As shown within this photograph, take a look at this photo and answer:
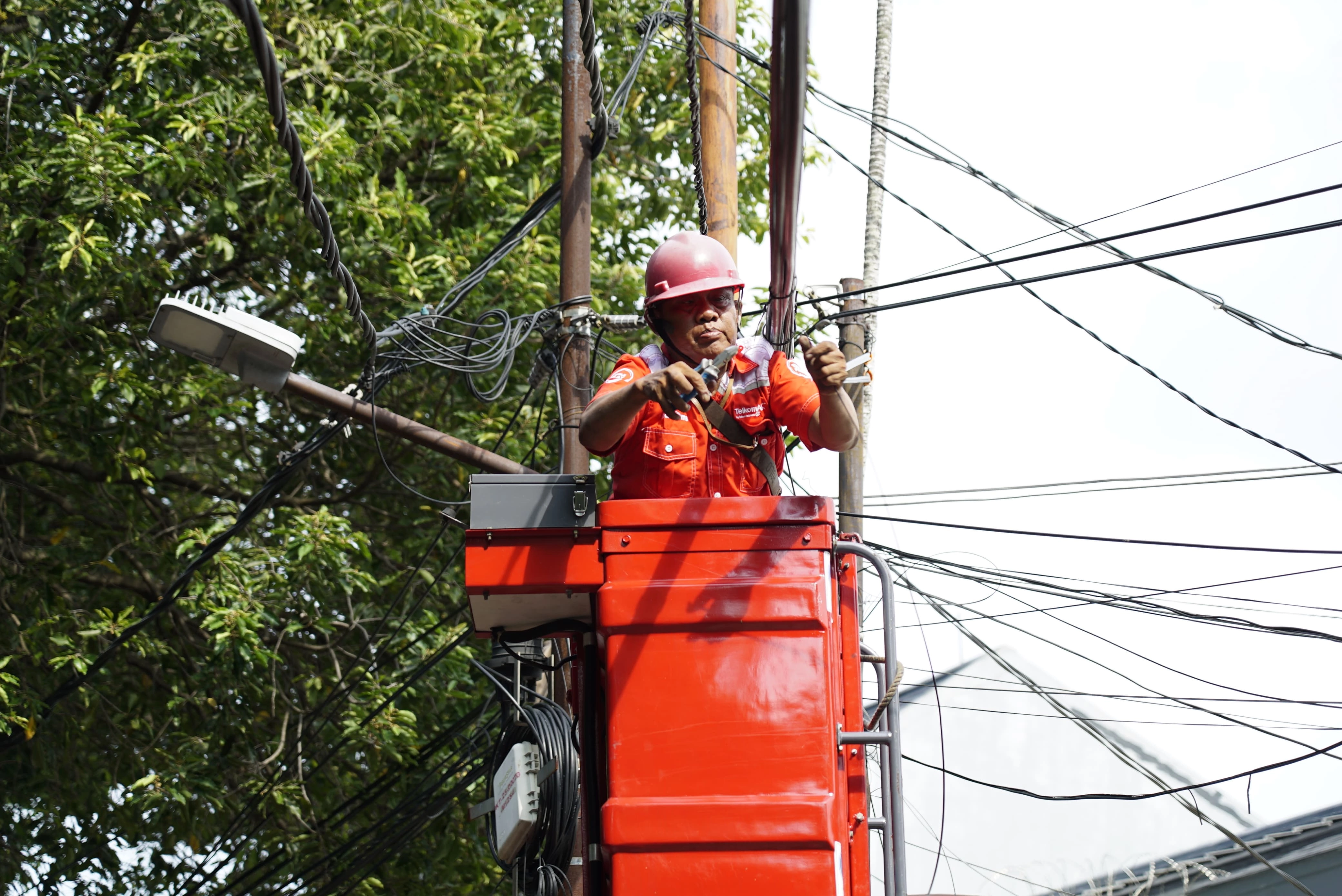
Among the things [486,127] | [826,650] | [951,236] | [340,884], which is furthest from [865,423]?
Result: [826,650]

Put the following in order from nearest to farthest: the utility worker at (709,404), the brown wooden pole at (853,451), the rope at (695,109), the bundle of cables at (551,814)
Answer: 1. the utility worker at (709,404)
2. the bundle of cables at (551,814)
3. the rope at (695,109)
4. the brown wooden pole at (853,451)

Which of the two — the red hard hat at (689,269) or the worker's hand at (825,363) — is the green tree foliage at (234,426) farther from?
the worker's hand at (825,363)

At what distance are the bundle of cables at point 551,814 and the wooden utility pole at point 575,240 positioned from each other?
2.66m

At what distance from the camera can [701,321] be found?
14.7ft

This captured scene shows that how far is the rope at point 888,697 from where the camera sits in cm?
379

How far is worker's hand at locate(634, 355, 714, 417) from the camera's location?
378 cm

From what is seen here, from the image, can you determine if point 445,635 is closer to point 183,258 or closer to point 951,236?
point 183,258

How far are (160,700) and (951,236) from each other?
6770mm

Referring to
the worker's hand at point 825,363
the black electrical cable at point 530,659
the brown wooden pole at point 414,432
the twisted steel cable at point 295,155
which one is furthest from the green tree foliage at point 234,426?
the worker's hand at point 825,363

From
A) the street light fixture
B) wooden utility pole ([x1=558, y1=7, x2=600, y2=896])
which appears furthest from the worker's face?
wooden utility pole ([x1=558, y1=7, x2=600, y2=896])

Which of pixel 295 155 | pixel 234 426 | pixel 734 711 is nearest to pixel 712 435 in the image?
pixel 734 711

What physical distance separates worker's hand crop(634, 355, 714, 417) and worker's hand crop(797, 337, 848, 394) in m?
0.03

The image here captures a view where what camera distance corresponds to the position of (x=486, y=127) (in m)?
10.6

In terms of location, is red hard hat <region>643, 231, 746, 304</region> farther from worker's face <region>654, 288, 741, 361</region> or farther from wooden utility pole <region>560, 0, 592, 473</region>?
wooden utility pole <region>560, 0, 592, 473</region>
